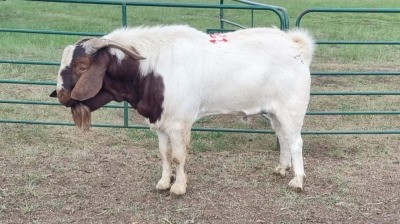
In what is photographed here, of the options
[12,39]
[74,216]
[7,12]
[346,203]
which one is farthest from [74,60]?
[7,12]

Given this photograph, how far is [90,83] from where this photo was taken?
4.13 metres

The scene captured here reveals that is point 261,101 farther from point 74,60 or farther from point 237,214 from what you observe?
point 74,60

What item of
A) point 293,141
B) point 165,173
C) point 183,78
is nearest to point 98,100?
point 183,78

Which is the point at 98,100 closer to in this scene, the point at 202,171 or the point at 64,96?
the point at 64,96

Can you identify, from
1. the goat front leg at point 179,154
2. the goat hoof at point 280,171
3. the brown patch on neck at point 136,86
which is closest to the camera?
the brown patch on neck at point 136,86

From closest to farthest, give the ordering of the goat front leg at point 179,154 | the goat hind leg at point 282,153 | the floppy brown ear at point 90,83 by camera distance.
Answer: the floppy brown ear at point 90,83 → the goat front leg at point 179,154 → the goat hind leg at point 282,153

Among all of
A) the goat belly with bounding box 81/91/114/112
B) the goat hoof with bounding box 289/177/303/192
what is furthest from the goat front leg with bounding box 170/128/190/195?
the goat hoof with bounding box 289/177/303/192

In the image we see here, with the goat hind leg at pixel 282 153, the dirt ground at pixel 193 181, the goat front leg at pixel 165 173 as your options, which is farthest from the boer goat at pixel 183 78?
the dirt ground at pixel 193 181

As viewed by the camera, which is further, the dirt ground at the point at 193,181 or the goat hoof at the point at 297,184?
the goat hoof at the point at 297,184

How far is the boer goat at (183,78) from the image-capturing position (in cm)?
418

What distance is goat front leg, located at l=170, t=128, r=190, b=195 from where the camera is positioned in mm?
4402

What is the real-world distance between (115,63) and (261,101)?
1.20 m

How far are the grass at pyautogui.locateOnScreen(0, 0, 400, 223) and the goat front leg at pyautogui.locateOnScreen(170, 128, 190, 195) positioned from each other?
0.38 ft

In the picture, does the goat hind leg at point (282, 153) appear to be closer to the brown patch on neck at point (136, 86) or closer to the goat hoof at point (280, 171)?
the goat hoof at point (280, 171)
